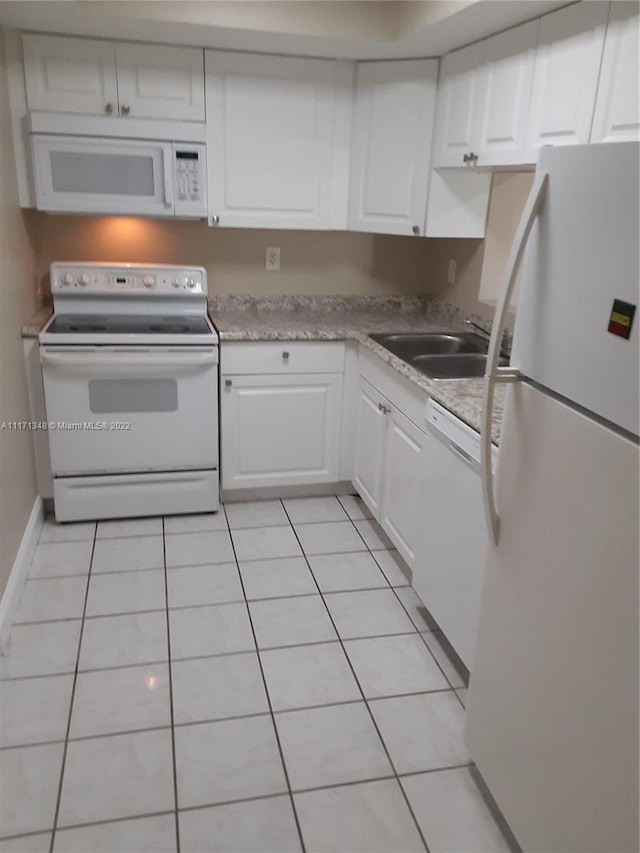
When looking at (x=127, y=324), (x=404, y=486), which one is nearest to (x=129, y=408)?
(x=127, y=324)

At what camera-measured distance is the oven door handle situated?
2.77 metres

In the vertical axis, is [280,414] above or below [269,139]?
below

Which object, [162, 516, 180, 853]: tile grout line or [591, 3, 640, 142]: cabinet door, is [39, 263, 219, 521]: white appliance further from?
[591, 3, 640, 142]: cabinet door

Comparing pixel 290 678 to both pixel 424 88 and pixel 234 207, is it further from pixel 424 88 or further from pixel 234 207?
pixel 424 88

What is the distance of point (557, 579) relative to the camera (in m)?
1.34

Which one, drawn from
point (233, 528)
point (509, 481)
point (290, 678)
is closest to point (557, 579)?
point (509, 481)

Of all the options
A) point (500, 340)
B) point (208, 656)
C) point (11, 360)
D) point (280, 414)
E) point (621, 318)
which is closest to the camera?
point (621, 318)

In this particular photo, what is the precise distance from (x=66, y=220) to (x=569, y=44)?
2.33 metres

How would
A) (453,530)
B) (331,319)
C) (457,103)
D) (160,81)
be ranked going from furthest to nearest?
(331,319), (160,81), (457,103), (453,530)

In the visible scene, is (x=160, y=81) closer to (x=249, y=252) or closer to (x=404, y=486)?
(x=249, y=252)

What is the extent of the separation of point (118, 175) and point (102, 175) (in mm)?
66

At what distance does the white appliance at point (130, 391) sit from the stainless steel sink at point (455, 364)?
93 centimetres

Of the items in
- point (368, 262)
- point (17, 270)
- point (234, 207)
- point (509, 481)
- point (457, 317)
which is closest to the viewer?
point (509, 481)

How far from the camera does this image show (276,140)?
303cm
